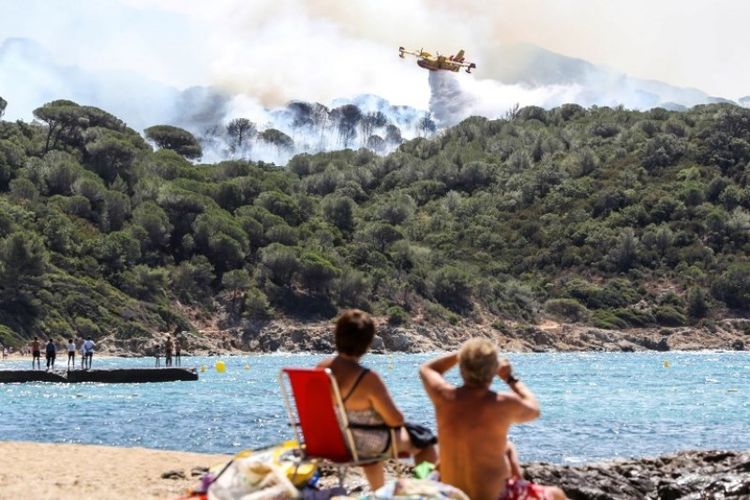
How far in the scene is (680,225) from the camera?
351 ft

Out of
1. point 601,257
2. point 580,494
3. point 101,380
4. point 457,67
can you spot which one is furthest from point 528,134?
point 580,494

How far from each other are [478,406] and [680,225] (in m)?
105

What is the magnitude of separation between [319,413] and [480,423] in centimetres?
83

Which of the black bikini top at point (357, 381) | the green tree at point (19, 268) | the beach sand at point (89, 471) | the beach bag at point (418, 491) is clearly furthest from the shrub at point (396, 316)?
the beach bag at point (418, 491)

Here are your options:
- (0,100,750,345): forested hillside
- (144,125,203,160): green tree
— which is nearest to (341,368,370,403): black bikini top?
(0,100,750,345): forested hillside

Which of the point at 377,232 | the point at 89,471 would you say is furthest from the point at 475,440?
the point at 377,232

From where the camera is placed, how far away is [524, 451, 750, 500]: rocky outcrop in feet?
29.8

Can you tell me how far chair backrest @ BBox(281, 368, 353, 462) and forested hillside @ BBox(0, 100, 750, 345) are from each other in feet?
193

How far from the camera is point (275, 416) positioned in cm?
2189

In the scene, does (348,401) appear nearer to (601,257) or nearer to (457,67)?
(457,67)

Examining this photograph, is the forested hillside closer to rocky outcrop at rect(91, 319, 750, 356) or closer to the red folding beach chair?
rocky outcrop at rect(91, 319, 750, 356)

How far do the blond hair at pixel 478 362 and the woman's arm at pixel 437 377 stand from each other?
158mm

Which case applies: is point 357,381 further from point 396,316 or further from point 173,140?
point 173,140

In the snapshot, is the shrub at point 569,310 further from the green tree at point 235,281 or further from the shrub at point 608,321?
the green tree at point 235,281
